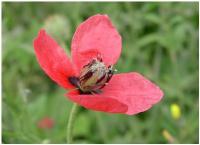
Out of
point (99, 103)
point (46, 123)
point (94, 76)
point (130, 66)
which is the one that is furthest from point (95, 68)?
point (130, 66)

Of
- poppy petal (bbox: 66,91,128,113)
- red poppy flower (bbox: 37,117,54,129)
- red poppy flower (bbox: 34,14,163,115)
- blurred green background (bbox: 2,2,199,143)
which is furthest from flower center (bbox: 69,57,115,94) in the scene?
red poppy flower (bbox: 37,117,54,129)

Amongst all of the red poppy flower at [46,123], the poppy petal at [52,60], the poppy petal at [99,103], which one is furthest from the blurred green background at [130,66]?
the poppy petal at [99,103]

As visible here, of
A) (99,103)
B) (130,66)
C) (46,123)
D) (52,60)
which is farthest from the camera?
(130,66)

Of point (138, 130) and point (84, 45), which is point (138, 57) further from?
point (84, 45)

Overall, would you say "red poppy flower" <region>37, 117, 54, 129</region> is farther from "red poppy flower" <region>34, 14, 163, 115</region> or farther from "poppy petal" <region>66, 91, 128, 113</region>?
"poppy petal" <region>66, 91, 128, 113</region>

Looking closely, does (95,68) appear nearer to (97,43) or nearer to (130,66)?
(97,43)

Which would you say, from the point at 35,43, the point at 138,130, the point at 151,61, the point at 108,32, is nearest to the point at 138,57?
the point at 151,61
